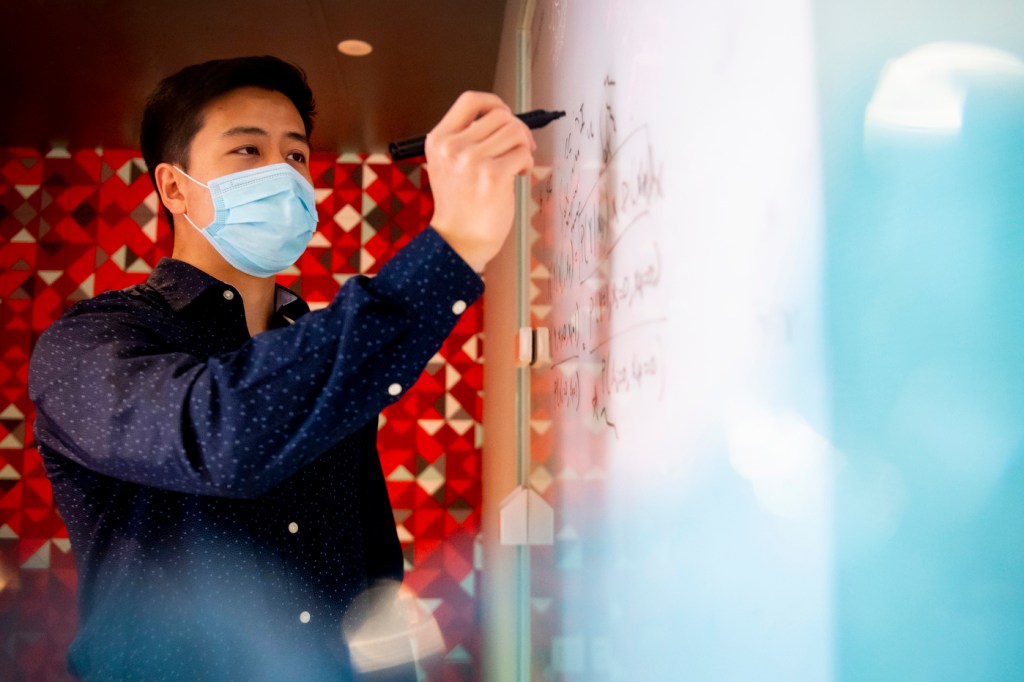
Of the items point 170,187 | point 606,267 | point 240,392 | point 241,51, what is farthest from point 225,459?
point 241,51

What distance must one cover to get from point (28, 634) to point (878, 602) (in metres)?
3.67

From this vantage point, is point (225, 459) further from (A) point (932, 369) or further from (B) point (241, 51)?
(B) point (241, 51)

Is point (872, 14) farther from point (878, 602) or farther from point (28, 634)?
point (28, 634)

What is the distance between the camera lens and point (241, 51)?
101 inches

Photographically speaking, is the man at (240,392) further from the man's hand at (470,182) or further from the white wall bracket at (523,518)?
the white wall bracket at (523,518)

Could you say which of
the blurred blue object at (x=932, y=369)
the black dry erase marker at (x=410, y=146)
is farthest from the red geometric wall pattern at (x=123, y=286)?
the blurred blue object at (x=932, y=369)

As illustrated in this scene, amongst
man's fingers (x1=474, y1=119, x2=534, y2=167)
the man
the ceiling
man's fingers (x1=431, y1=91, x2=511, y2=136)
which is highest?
the ceiling

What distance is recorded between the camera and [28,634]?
3160mm

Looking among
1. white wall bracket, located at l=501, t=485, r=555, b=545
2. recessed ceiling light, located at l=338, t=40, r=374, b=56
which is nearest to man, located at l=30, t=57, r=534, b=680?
white wall bracket, located at l=501, t=485, r=555, b=545

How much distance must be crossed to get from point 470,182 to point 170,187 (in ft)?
2.20

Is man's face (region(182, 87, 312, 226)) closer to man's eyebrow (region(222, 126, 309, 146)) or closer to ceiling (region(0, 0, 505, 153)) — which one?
man's eyebrow (region(222, 126, 309, 146))

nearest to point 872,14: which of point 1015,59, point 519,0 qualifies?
point 1015,59

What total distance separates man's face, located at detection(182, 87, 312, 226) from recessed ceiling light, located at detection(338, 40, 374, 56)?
1506 millimetres

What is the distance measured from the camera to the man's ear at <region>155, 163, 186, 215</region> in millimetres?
1118
